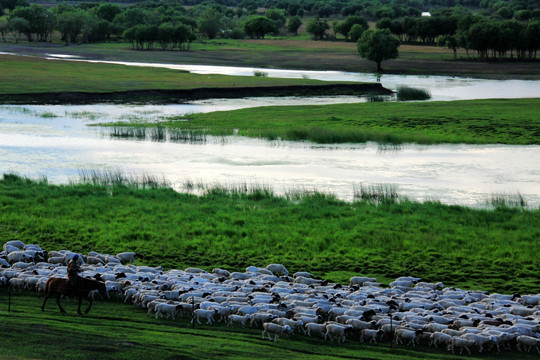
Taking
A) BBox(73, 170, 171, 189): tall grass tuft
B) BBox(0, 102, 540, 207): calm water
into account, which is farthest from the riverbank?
BBox(73, 170, 171, 189): tall grass tuft

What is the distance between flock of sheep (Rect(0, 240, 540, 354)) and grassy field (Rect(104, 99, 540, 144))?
36221 millimetres

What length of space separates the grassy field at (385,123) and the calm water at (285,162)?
106 inches

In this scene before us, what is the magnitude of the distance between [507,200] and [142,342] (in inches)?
1008

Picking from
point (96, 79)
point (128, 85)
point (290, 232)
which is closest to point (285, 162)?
point (290, 232)

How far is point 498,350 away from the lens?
17844 millimetres

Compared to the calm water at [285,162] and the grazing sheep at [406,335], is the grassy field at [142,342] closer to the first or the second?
the grazing sheep at [406,335]

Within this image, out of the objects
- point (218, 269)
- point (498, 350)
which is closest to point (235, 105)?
point (218, 269)

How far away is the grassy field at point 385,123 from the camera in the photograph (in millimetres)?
59094

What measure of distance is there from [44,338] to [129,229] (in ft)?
46.5

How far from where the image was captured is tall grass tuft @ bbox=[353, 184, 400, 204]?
3609 centimetres

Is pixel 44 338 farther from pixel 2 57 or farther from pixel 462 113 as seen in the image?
pixel 2 57

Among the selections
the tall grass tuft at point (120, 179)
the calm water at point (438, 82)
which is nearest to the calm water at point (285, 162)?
the tall grass tuft at point (120, 179)

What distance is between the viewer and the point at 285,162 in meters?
48.7

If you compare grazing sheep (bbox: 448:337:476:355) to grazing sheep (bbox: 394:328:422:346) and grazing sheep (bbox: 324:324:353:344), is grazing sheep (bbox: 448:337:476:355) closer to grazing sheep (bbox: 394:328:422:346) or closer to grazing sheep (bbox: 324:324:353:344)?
grazing sheep (bbox: 394:328:422:346)
